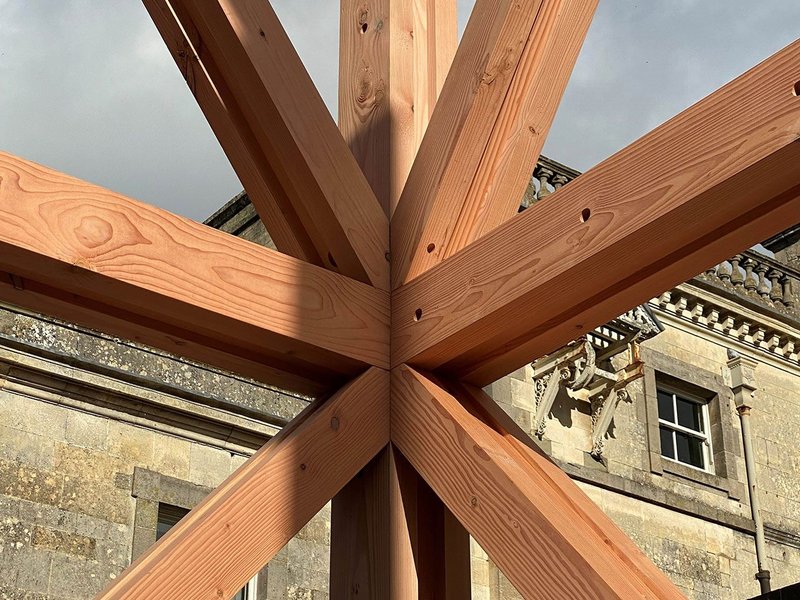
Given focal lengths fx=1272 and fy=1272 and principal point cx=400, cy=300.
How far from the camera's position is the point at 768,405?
1247 cm

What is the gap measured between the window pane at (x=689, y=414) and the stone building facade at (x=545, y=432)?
2 cm

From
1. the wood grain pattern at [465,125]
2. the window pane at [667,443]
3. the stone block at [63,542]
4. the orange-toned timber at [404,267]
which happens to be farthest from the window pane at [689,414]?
the wood grain pattern at [465,125]

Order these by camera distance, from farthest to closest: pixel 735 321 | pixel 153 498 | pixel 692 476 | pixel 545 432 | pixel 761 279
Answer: pixel 761 279, pixel 735 321, pixel 692 476, pixel 545 432, pixel 153 498

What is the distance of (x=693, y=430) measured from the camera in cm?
1189

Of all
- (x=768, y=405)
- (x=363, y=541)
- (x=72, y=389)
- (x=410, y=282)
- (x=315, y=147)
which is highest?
(x=768, y=405)

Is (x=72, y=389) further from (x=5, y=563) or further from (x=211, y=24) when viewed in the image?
(x=211, y=24)

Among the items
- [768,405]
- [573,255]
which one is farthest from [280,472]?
[768,405]

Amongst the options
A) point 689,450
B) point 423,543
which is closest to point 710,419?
point 689,450

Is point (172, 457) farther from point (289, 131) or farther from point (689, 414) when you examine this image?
point (689, 414)

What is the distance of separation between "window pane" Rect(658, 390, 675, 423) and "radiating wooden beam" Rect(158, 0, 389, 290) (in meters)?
9.46

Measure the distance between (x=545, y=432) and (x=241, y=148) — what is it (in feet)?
26.5

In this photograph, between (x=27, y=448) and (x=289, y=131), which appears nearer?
(x=289, y=131)

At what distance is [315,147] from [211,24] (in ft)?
1.03

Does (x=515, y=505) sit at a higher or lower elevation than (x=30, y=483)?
lower
